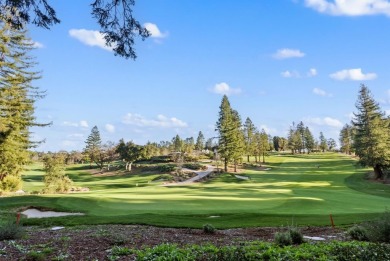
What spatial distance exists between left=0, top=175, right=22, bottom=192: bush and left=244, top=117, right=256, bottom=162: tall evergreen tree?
2302 inches

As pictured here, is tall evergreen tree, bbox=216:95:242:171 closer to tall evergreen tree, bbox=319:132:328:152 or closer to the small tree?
the small tree

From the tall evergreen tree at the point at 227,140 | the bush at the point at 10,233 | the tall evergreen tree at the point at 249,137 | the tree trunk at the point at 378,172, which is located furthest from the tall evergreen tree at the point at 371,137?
the bush at the point at 10,233

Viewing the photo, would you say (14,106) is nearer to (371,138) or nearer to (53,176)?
(53,176)

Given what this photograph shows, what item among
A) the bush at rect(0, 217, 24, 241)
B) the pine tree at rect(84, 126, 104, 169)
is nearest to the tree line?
the bush at rect(0, 217, 24, 241)

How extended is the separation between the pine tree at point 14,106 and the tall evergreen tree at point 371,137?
44.6 m

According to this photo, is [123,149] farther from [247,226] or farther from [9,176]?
[247,226]

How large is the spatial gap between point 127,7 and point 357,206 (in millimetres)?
21007

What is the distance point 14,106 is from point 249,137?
66.0 meters

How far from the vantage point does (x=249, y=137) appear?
93375mm

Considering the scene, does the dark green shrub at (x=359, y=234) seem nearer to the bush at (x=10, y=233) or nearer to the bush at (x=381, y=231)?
the bush at (x=381, y=231)

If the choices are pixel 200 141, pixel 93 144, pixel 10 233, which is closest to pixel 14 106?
pixel 10 233

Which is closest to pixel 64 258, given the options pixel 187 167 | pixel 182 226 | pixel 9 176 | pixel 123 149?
pixel 182 226

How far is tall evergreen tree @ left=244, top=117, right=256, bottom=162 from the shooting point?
87.9 m

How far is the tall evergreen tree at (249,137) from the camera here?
87.9 m
